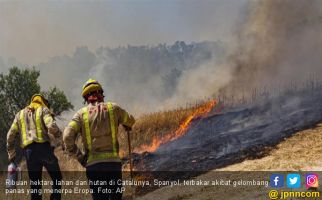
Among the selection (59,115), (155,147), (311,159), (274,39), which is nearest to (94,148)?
(311,159)

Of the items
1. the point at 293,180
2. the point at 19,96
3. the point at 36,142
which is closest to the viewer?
the point at 36,142

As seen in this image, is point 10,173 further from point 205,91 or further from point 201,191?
point 205,91

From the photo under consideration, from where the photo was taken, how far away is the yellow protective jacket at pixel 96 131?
248 inches

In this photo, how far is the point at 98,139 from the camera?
6297mm

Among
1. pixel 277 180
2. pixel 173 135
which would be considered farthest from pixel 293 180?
pixel 173 135

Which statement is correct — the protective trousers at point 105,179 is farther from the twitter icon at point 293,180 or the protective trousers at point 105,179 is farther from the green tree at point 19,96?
the green tree at point 19,96

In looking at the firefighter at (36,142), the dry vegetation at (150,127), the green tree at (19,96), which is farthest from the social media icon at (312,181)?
the green tree at (19,96)

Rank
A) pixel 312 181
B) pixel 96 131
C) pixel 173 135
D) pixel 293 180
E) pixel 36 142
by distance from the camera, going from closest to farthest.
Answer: pixel 96 131 → pixel 36 142 → pixel 312 181 → pixel 293 180 → pixel 173 135

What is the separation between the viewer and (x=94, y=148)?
6293 mm

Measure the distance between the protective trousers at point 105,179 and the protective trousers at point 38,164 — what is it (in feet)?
6.62

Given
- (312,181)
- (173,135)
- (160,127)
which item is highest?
(160,127)

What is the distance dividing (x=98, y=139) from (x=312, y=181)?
428cm

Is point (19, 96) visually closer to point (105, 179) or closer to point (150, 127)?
point (150, 127)

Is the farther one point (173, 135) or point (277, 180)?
point (173, 135)
